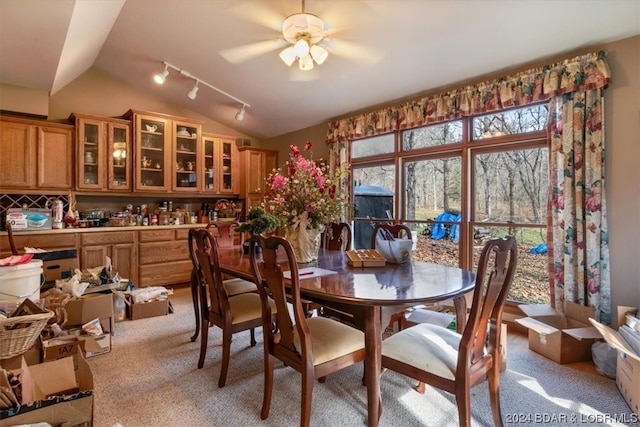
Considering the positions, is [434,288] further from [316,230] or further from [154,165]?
[154,165]

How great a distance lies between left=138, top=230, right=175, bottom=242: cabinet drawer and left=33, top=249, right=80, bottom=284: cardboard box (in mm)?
1082

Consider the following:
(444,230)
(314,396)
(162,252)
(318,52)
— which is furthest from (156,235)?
(444,230)

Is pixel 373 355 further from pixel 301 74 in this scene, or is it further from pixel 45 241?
pixel 45 241

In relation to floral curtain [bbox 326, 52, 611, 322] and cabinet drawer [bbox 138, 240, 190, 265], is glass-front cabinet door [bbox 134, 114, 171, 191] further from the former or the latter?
floral curtain [bbox 326, 52, 611, 322]

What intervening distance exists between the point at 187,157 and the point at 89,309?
2.76m

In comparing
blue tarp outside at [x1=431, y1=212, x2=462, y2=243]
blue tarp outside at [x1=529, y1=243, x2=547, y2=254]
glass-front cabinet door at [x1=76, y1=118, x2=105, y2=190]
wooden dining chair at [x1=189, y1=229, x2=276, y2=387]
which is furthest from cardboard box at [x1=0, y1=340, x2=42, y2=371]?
blue tarp outside at [x1=529, y1=243, x2=547, y2=254]

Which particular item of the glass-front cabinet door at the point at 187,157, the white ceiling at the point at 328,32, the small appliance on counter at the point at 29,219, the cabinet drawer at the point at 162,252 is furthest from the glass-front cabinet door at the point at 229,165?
the small appliance on counter at the point at 29,219

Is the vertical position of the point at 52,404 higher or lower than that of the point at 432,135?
lower

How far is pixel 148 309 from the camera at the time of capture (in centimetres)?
327

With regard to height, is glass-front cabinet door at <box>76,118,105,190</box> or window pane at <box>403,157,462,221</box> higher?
glass-front cabinet door at <box>76,118,105,190</box>

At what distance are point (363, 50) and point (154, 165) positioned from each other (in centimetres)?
333

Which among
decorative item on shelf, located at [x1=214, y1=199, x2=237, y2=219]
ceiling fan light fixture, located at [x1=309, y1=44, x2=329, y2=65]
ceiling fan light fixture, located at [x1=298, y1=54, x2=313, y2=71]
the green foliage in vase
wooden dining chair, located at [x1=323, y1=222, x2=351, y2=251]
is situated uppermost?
ceiling fan light fixture, located at [x1=309, y1=44, x2=329, y2=65]

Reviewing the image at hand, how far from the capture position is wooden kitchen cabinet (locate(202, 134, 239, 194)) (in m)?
5.05

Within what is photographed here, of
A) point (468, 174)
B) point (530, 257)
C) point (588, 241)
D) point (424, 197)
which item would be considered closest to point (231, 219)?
point (424, 197)
